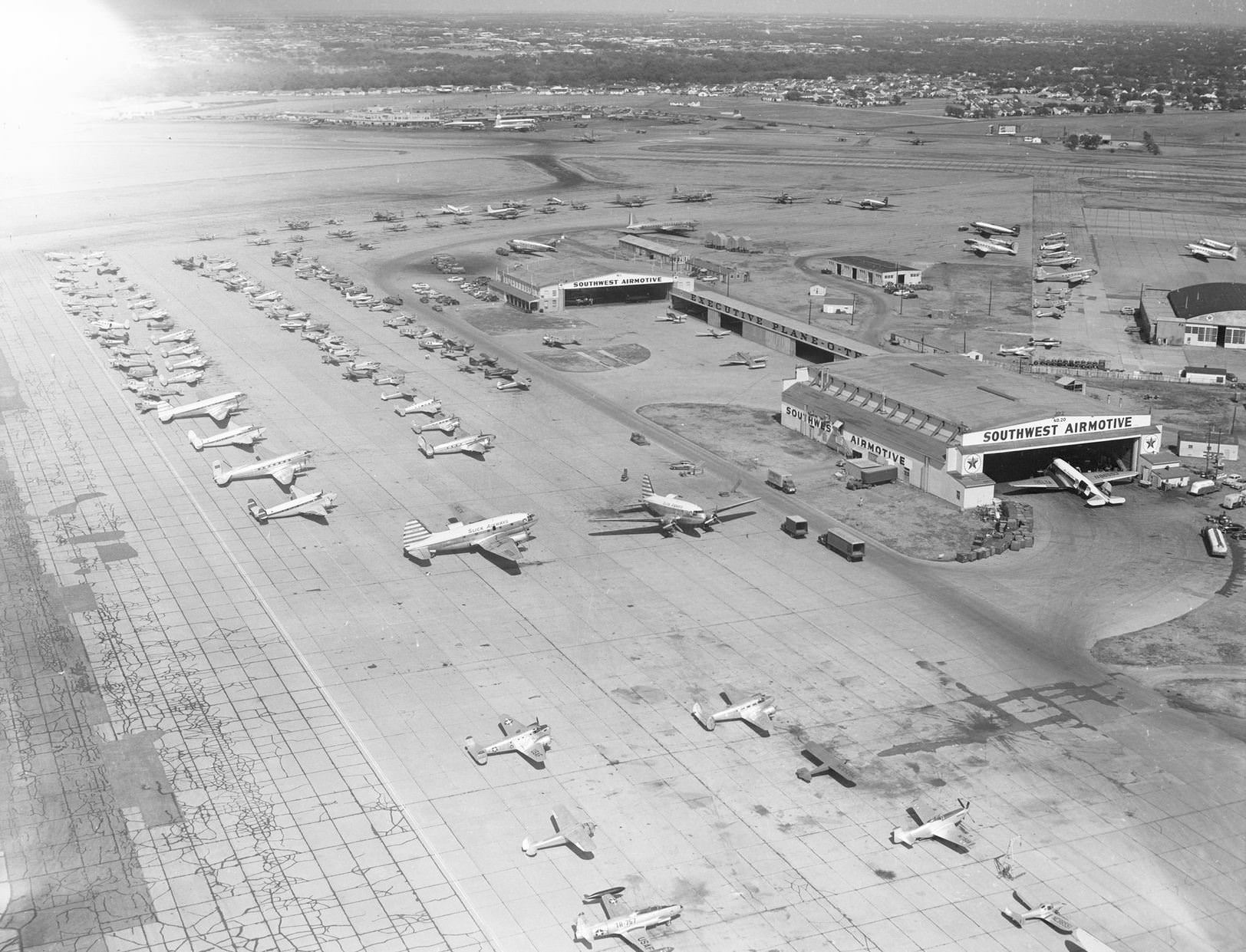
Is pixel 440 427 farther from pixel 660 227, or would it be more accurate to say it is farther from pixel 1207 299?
pixel 660 227

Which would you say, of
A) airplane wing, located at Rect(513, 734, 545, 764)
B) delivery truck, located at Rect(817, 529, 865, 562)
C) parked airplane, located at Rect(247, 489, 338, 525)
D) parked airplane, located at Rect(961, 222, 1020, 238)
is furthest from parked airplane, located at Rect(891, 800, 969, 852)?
parked airplane, located at Rect(961, 222, 1020, 238)

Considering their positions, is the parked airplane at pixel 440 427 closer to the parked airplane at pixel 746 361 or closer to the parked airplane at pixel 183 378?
the parked airplane at pixel 183 378

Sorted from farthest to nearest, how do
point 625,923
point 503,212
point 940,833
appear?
point 503,212 < point 940,833 < point 625,923

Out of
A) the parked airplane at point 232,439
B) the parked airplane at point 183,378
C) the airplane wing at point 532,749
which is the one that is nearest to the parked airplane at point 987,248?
the parked airplane at point 183,378

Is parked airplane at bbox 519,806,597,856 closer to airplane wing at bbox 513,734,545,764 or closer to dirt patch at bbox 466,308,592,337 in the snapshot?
airplane wing at bbox 513,734,545,764

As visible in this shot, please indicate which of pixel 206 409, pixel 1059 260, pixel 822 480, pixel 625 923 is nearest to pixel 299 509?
pixel 206 409

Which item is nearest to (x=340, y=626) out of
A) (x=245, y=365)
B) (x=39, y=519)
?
(x=39, y=519)
